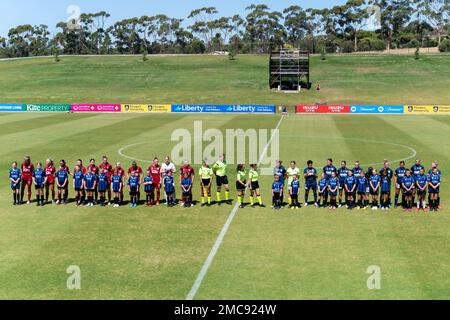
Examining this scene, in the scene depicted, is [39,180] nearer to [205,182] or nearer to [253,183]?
[205,182]

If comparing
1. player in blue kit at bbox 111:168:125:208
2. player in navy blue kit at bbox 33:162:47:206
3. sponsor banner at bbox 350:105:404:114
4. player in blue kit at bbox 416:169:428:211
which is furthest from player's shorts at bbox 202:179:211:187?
sponsor banner at bbox 350:105:404:114

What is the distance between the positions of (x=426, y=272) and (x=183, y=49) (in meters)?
170

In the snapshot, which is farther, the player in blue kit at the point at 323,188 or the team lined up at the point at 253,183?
the player in blue kit at the point at 323,188

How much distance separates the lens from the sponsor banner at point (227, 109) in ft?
213

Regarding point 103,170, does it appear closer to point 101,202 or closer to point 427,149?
point 101,202

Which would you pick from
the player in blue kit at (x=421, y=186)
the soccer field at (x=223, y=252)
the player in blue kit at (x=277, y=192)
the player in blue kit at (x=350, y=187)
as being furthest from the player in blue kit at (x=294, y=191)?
the player in blue kit at (x=421, y=186)

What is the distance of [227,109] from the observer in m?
65.9

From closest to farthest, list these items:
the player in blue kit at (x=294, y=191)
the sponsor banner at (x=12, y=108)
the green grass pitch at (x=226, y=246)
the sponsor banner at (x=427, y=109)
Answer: the green grass pitch at (x=226, y=246) → the player in blue kit at (x=294, y=191) → the sponsor banner at (x=427, y=109) → the sponsor banner at (x=12, y=108)

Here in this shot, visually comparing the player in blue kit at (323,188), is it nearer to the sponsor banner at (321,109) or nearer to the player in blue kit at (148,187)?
the player in blue kit at (148,187)

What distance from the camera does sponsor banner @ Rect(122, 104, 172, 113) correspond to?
6656 centimetres

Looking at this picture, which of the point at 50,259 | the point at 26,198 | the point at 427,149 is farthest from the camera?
the point at 427,149

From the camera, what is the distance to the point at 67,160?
1147 inches

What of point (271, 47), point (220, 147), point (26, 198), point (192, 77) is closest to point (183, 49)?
point (271, 47)

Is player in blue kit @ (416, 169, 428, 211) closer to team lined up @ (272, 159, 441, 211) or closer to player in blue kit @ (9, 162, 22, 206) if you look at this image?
team lined up @ (272, 159, 441, 211)
